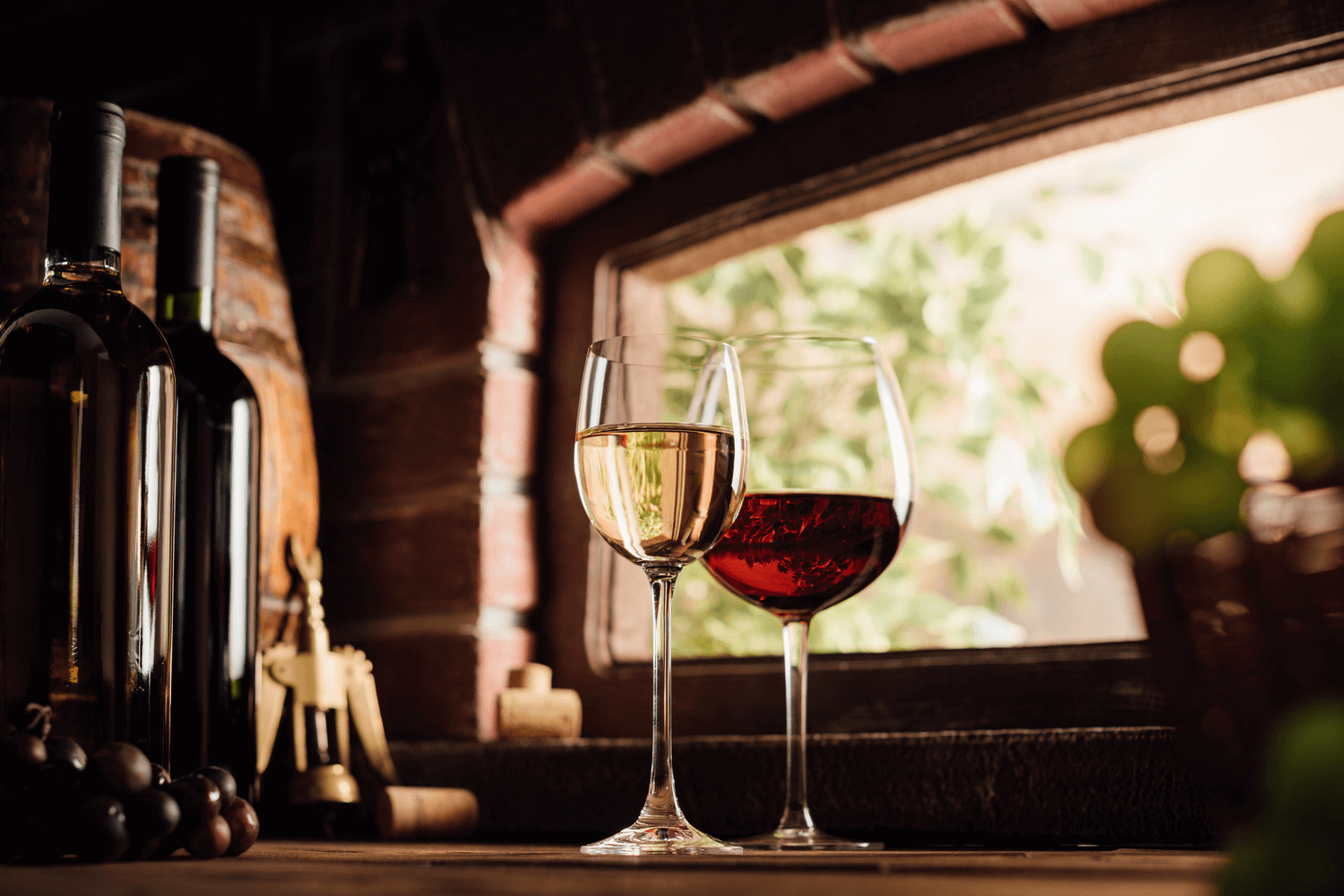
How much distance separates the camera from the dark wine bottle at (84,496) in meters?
0.63

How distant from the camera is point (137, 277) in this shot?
3.31 feet

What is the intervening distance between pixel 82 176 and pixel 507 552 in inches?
22.5

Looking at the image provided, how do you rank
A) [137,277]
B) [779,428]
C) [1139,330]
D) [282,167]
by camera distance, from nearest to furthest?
[1139,330] → [779,428] → [137,277] → [282,167]

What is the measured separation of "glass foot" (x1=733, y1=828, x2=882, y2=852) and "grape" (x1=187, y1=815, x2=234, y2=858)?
0.27 metres

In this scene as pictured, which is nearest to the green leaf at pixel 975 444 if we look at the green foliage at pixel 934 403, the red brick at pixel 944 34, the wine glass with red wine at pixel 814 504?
the green foliage at pixel 934 403

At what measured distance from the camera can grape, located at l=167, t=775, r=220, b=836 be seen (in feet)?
1.91

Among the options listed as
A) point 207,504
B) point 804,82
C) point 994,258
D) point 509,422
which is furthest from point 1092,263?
point 207,504

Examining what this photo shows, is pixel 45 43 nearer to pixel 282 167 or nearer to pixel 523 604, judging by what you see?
pixel 282 167

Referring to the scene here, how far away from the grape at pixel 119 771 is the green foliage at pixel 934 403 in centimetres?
130

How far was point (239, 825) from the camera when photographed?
24.0 inches

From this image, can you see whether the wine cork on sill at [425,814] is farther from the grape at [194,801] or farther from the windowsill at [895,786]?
the grape at [194,801]

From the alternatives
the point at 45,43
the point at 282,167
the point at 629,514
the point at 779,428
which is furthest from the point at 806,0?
the point at 45,43

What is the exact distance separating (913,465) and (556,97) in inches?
22.4

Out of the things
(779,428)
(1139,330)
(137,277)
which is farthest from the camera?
(137,277)
